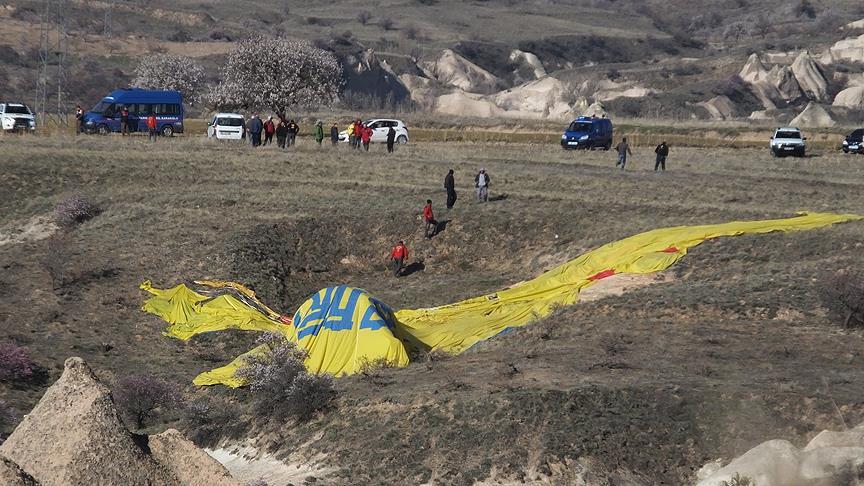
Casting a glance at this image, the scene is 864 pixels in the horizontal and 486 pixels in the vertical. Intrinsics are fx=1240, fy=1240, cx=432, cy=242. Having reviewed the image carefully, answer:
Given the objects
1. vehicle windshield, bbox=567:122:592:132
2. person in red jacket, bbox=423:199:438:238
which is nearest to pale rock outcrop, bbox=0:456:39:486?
person in red jacket, bbox=423:199:438:238

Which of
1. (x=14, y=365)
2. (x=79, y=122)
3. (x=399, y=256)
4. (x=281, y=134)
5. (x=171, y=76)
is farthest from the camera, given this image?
(x=171, y=76)

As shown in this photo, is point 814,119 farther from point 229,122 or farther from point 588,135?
point 229,122

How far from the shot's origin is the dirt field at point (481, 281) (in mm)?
18484

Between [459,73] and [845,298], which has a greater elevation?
[459,73]

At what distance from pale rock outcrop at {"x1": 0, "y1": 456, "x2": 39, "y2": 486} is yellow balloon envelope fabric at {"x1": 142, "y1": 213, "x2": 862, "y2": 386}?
32.9 feet

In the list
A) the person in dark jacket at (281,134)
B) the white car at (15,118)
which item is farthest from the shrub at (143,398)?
the white car at (15,118)

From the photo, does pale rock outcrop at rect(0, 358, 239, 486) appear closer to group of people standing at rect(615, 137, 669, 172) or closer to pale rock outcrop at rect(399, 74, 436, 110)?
group of people standing at rect(615, 137, 669, 172)

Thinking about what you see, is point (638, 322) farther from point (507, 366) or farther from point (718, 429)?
point (718, 429)

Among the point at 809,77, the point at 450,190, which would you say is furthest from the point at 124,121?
the point at 809,77

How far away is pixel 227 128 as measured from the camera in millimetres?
58031

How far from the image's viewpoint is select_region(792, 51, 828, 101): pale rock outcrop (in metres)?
128

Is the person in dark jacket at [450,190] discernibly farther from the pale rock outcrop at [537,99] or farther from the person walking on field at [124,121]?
the pale rock outcrop at [537,99]

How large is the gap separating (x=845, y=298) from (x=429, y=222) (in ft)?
51.9

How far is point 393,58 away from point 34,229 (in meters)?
99.9
